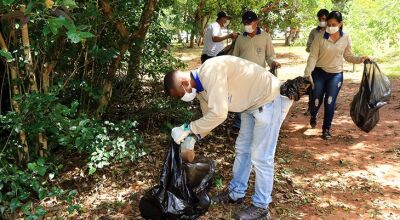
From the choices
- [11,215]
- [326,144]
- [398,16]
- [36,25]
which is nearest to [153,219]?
[11,215]

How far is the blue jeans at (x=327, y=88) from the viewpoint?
531cm

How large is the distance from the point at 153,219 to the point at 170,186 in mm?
309

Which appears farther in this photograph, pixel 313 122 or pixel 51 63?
pixel 313 122

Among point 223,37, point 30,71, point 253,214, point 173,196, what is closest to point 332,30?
point 223,37

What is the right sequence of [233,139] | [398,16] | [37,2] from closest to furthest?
[37,2], [233,139], [398,16]

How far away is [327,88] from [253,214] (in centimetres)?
274

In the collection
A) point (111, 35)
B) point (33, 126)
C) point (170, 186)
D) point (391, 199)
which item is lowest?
point (391, 199)

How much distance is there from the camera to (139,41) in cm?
493

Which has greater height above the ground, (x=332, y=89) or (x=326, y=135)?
(x=332, y=89)

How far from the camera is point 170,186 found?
3107mm

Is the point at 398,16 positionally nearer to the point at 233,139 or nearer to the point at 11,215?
the point at 233,139

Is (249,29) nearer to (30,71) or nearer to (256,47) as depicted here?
(256,47)

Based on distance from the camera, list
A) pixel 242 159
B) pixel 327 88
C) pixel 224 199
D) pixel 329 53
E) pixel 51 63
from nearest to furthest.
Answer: pixel 242 159 < pixel 224 199 < pixel 51 63 < pixel 329 53 < pixel 327 88

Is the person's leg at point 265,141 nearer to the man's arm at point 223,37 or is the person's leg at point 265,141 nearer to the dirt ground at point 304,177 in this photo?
the dirt ground at point 304,177
